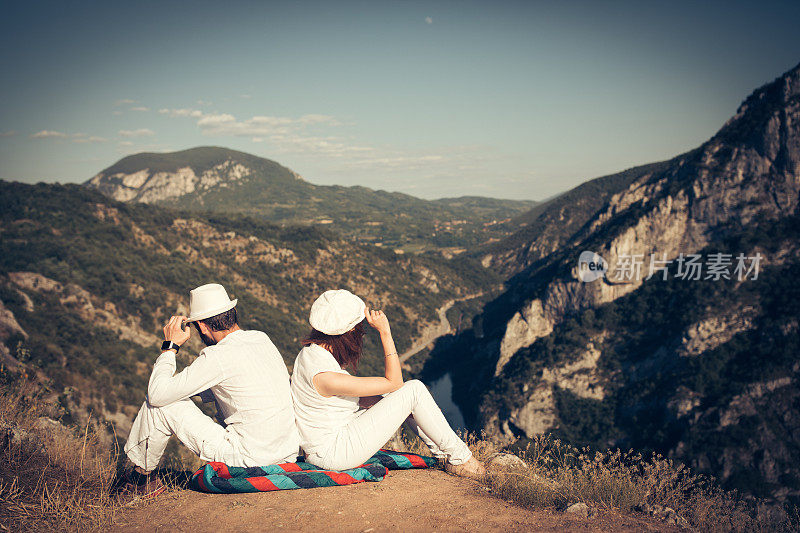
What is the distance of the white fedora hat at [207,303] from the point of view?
4793 millimetres

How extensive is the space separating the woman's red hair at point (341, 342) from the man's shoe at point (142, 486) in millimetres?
2400

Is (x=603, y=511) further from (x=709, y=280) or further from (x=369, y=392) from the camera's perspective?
(x=709, y=280)

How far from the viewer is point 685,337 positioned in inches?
3425

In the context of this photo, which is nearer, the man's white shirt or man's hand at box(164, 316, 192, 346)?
the man's white shirt

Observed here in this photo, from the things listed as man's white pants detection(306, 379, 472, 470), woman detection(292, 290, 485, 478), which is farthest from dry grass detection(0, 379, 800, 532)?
woman detection(292, 290, 485, 478)

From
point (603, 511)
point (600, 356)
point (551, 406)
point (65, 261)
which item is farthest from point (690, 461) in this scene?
point (65, 261)

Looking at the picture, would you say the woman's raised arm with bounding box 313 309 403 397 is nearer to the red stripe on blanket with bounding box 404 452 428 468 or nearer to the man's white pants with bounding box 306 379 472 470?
the man's white pants with bounding box 306 379 472 470

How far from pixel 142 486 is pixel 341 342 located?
114 inches

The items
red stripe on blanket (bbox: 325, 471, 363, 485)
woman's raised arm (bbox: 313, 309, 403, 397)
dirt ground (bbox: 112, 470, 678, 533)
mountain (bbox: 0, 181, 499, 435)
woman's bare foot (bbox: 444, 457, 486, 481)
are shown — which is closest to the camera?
dirt ground (bbox: 112, 470, 678, 533)

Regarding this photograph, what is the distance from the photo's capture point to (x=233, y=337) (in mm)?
4789

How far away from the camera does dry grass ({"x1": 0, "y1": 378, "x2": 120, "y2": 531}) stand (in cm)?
409

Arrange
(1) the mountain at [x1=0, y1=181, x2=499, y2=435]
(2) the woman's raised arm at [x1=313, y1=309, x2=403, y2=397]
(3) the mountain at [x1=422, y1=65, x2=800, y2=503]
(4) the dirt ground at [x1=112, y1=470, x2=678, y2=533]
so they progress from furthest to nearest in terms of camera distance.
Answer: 1. (3) the mountain at [x1=422, y1=65, x2=800, y2=503]
2. (1) the mountain at [x1=0, y1=181, x2=499, y2=435]
3. (2) the woman's raised arm at [x1=313, y1=309, x2=403, y2=397]
4. (4) the dirt ground at [x1=112, y1=470, x2=678, y2=533]

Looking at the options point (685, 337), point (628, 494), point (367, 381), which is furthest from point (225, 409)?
point (685, 337)

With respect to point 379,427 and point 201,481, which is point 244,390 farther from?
point 379,427
